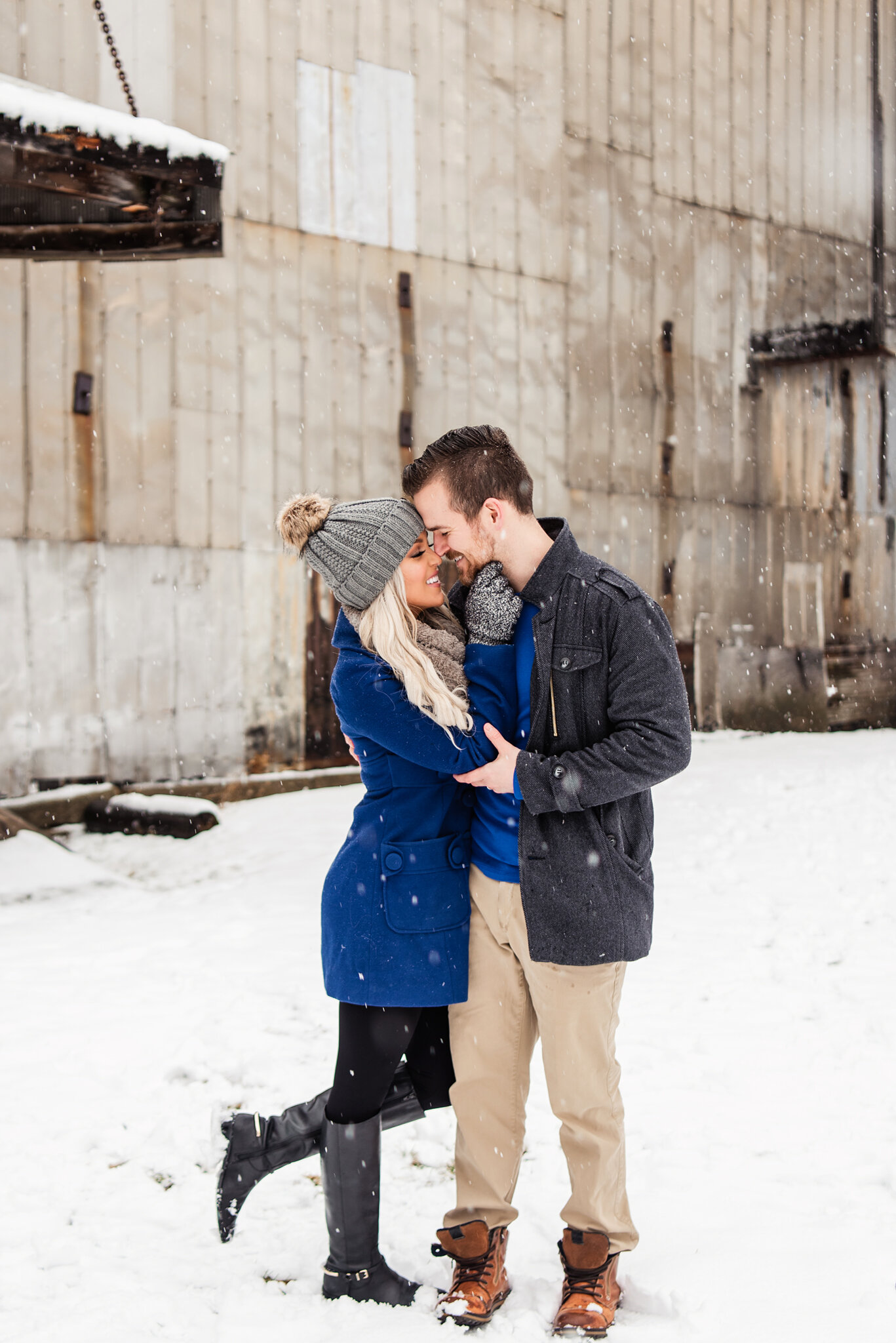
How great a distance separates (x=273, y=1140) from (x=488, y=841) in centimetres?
96

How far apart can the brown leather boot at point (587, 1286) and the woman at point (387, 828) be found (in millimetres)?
383

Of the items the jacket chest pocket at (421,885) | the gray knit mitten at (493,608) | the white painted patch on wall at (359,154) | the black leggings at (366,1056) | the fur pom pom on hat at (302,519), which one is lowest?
the black leggings at (366,1056)

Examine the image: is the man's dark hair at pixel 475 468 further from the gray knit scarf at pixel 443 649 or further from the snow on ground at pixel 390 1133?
the snow on ground at pixel 390 1133

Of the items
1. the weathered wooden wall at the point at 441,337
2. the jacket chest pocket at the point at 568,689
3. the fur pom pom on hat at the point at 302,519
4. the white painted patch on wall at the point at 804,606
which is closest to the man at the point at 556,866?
the jacket chest pocket at the point at 568,689

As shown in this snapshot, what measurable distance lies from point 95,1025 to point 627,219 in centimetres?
919

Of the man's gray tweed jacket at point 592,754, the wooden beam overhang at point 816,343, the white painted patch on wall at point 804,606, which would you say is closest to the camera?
the man's gray tweed jacket at point 592,754

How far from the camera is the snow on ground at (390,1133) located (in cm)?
252

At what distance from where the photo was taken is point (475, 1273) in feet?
8.25

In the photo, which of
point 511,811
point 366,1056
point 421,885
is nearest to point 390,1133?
point 366,1056

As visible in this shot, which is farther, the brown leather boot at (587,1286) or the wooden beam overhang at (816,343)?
the wooden beam overhang at (816,343)

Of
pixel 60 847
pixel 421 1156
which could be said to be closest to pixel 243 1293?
pixel 421 1156

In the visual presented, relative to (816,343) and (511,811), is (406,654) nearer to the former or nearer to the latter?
(511,811)

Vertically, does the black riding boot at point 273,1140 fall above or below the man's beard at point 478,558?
below

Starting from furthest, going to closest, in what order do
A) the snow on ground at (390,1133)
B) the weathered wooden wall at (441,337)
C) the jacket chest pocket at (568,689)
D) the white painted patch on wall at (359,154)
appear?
the white painted patch on wall at (359,154), the weathered wooden wall at (441,337), the snow on ground at (390,1133), the jacket chest pocket at (568,689)
